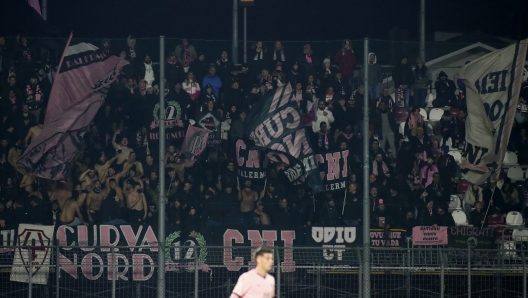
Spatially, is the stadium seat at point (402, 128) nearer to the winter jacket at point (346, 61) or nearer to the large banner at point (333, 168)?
the large banner at point (333, 168)

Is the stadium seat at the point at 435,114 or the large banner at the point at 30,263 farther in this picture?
the stadium seat at the point at 435,114

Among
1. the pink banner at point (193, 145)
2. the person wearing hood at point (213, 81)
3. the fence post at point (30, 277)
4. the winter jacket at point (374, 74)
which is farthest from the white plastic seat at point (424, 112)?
the fence post at point (30, 277)

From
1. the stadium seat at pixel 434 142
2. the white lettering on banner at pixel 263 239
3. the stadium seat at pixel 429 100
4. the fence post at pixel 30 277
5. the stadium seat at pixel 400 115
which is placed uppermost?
the stadium seat at pixel 429 100

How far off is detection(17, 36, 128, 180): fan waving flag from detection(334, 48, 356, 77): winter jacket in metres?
3.79

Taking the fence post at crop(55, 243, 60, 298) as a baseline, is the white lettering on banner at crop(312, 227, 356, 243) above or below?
above

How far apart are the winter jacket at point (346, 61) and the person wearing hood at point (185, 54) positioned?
8.27 ft

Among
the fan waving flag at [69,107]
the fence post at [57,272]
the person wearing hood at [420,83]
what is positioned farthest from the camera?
the person wearing hood at [420,83]

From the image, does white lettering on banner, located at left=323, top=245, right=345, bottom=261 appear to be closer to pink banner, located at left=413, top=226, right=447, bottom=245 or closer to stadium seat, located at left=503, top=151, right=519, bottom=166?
pink banner, located at left=413, top=226, right=447, bottom=245

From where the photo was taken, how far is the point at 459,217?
51.0 feet

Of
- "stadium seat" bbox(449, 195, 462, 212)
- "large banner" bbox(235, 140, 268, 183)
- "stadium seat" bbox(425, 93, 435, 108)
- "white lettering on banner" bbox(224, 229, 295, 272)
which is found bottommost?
"white lettering on banner" bbox(224, 229, 295, 272)

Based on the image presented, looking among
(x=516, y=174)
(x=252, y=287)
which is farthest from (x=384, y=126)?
(x=252, y=287)

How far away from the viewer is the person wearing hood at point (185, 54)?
15430 mm

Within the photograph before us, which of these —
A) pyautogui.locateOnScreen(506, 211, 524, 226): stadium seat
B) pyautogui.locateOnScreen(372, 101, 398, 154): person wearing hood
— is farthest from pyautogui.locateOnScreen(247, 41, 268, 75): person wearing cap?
pyautogui.locateOnScreen(506, 211, 524, 226): stadium seat

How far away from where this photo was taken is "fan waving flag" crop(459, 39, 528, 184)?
51.9 feet
